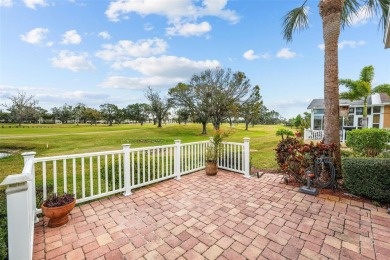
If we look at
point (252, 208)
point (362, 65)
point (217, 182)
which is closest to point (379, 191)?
point (252, 208)

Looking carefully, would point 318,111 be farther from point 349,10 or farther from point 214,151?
point 214,151

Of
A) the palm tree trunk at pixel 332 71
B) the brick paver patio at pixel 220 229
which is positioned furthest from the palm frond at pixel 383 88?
the brick paver patio at pixel 220 229

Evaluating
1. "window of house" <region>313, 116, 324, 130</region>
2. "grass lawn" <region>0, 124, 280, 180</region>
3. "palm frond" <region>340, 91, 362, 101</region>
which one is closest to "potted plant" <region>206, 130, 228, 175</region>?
"grass lawn" <region>0, 124, 280, 180</region>

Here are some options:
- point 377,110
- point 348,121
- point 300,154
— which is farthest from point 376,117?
point 300,154

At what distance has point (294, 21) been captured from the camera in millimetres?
6129

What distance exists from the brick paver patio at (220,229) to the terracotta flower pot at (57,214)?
0.10 m

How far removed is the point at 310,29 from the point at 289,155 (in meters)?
5.06

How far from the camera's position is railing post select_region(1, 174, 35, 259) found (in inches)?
55.7

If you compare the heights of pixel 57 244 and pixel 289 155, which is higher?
pixel 289 155

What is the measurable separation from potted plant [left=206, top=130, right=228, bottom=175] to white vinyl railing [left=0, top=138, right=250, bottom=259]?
242 millimetres

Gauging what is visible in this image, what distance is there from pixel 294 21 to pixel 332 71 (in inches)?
113

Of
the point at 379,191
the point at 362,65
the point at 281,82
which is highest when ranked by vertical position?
the point at 362,65

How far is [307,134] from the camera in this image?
1493 centimetres

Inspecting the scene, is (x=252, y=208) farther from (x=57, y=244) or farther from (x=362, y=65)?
(x=362, y=65)
